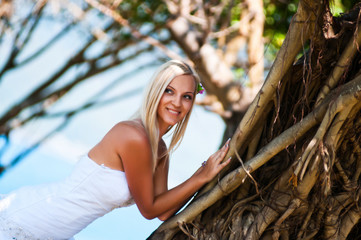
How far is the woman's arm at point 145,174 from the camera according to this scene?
211cm

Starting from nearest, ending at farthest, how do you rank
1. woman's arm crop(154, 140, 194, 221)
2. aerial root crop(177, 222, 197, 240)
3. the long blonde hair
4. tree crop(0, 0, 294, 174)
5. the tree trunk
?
1. the tree trunk
2. aerial root crop(177, 222, 197, 240)
3. the long blonde hair
4. woman's arm crop(154, 140, 194, 221)
5. tree crop(0, 0, 294, 174)

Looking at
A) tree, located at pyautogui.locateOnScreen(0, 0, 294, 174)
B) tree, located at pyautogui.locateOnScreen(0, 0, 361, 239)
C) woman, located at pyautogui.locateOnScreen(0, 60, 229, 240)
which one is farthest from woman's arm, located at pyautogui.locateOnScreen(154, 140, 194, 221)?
tree, located at pyautogui.locateOnScreen(0, 0, 294, 174)

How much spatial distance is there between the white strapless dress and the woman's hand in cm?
35

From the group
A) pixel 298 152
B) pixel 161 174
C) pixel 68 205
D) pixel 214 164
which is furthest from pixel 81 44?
pixel 298 152

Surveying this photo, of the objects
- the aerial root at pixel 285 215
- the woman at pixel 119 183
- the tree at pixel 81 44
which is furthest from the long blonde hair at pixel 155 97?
the tree at pixel 81 44

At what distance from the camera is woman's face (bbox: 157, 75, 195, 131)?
2.25 m

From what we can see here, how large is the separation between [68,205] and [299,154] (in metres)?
0.99

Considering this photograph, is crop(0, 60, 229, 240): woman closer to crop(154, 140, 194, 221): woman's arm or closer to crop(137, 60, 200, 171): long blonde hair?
crop(137, 60, 200, 171): long blonde hair

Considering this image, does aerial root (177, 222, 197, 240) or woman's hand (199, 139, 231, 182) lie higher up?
woman's hand (199, 139, 231, 182)

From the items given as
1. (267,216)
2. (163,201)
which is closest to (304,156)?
(267,216)

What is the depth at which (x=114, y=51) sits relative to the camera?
6.86m

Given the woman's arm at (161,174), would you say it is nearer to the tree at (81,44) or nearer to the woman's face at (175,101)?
the woman's face at (175,101)

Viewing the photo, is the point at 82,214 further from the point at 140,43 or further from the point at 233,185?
the point at 140,43

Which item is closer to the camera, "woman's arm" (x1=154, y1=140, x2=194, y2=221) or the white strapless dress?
the white strapless dress
